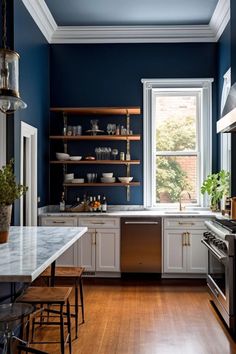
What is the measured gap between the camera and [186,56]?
617 cm

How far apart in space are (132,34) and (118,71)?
54 cm

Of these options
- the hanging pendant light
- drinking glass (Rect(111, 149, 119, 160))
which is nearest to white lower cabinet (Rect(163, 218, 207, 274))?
drinking glass (Rect(111, 149, 119, 160))

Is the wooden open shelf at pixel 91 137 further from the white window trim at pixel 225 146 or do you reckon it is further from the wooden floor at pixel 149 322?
the wooden floor at pixel 149 322

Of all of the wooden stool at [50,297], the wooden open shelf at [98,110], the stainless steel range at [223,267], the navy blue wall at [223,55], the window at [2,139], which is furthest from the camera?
the wooden open shelf at [98,110]

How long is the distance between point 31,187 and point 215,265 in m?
2.36

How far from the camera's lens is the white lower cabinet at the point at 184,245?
18.1 feet

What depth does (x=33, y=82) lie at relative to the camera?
207 inches

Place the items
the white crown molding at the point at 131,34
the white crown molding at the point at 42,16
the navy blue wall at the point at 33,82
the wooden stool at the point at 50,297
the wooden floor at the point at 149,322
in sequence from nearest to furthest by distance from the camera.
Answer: the wooden stool at the point at 50,297, the wooden floor at the point at 149,322, the navy blue wall at the point at 33,82, the white crown molding at the point at 42,16, the white crown molding at the point at 131,34

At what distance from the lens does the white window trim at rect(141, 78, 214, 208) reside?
6.11 meters

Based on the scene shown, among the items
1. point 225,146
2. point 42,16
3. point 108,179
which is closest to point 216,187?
point 225,146

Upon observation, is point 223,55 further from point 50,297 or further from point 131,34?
point 50,297

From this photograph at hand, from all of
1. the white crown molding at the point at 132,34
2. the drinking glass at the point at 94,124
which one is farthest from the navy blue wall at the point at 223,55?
the drinking glass at the point at 94,124

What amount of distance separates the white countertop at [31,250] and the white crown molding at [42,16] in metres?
2.72

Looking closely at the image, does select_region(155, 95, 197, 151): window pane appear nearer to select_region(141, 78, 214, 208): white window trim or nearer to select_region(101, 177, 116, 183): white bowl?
select_region(141, 78, 214, 208): white window trim
